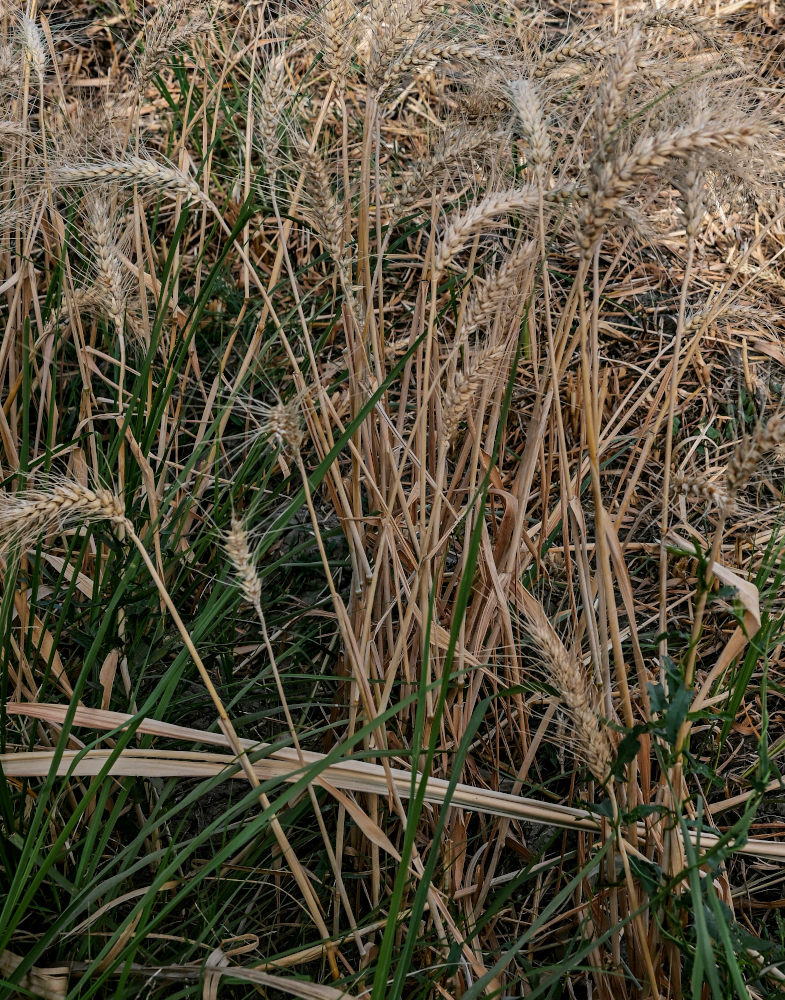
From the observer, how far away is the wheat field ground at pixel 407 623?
3.37 feet

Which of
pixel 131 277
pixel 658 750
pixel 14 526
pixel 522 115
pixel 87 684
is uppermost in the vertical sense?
pixel 522 115

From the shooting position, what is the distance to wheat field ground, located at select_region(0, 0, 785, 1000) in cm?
103

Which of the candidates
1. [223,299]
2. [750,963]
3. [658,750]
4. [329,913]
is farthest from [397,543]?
[223,299]

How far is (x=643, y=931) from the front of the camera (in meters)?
1.01

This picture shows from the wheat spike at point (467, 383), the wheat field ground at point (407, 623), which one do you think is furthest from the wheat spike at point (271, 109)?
the wheat spike at point (467, 383)

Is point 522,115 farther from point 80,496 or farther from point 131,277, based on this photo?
point 131,277

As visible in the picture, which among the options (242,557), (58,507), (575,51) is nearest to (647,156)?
(575,51)

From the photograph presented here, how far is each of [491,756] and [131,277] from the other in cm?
120

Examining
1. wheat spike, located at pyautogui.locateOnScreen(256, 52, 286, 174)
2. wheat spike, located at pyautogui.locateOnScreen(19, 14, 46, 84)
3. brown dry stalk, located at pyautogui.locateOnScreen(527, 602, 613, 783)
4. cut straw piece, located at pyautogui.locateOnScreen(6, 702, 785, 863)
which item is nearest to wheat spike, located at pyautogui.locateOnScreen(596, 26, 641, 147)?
wheat spike, located at pyautogui.locateOnScreen(256, 52, 286, 174)

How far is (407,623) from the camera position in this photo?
1214mm

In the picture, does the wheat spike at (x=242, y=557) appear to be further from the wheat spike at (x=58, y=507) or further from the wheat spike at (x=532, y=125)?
the wheat spike at (x=532, y=125)

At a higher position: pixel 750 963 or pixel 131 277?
pixel 131 277

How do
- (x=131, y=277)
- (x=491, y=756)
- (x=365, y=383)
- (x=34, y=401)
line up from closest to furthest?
1. (x=365, y=383)
2. (x=491, y=756)
3. (x=131, y=277)
4. (x=34, y=401)

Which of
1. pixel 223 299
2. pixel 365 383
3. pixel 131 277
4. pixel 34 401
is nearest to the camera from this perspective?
pixel 365 383
